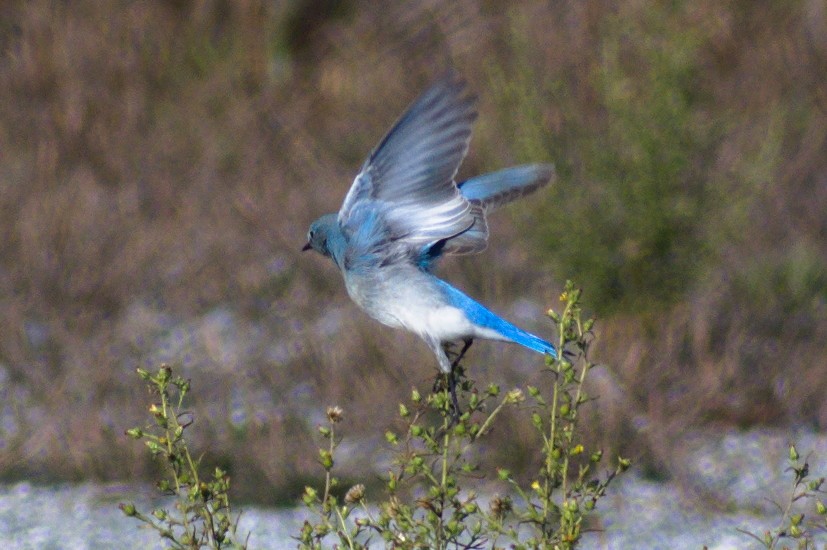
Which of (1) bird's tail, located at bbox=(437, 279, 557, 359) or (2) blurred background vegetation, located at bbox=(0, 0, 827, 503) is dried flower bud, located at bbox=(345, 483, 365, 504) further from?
(2) blurred background vegetation, located at bbox=(0, 0, 827, 503)

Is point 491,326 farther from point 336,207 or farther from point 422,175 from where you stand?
point 336,207

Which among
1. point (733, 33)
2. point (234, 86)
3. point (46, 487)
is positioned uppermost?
point (733, 33)

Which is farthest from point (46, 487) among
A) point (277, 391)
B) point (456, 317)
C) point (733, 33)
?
point (733, 33)

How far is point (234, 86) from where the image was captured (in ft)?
26.4

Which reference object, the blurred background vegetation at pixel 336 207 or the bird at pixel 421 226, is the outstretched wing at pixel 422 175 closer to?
the bird at pixel 421 226

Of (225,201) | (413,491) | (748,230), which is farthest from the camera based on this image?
(225,201)

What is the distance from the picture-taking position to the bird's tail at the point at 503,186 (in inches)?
122

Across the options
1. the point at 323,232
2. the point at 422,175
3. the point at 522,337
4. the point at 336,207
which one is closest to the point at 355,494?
the point at 522,337

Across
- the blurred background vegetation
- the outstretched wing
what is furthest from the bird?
the blurred background vegetation

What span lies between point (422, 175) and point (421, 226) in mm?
123

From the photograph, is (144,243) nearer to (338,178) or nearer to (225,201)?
(225,201)

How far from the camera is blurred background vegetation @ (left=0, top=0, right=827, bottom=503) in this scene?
4.63 m

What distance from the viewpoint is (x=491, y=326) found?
110 inches

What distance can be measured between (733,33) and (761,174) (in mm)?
2628
